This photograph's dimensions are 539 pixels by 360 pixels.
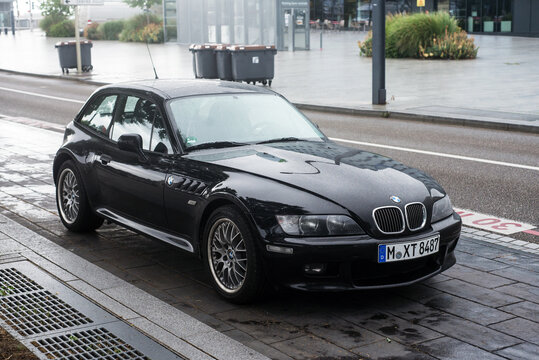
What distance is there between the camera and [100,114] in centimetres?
745

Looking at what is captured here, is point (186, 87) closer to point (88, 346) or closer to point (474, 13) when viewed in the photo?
point (88, 346)

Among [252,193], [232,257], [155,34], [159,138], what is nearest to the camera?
[252,193]

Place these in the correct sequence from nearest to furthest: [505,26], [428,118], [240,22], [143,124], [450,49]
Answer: [143,124] < [428,118] < [450,49] < [240,22] < [505,26]

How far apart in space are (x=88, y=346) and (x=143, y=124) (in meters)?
2.47

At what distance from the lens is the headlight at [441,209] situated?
5.62m

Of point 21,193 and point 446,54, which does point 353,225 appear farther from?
point 446,54

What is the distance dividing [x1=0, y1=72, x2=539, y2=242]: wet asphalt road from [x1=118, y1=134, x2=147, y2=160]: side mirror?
3.51 metres

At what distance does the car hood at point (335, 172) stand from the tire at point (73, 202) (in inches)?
64.5

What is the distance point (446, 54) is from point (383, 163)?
2687cm

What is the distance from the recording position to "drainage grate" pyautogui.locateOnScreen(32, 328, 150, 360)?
462 cm

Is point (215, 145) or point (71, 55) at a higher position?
point (71, 55)

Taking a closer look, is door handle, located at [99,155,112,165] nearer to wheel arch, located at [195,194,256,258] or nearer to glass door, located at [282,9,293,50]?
wheel arch, located at [195,194,256,258]

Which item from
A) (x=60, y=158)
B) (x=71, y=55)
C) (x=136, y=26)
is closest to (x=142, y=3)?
(x=136, y=26)

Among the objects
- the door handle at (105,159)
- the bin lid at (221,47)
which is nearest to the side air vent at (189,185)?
the door handle at (105,159)
